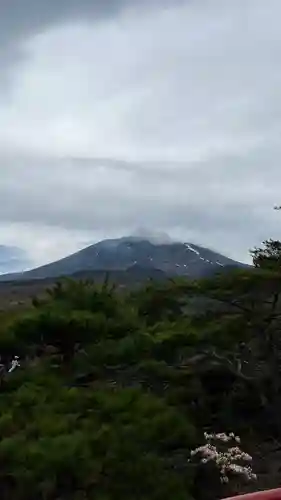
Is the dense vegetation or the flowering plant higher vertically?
the dense vegetation

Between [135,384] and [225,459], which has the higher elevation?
[135,384]

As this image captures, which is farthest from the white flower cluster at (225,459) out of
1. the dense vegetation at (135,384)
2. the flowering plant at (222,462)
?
the dense vegetation at (135,384)

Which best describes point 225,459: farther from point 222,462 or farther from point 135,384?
point 135,384

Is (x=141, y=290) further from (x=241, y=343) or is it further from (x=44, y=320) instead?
(x=44, y=320)

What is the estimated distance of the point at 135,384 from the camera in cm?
628

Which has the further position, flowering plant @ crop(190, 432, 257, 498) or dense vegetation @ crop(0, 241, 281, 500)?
flowering plant @ crop(190, 432, 257, 498)

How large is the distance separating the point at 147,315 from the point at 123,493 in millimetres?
2449

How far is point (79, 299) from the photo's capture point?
6.49m

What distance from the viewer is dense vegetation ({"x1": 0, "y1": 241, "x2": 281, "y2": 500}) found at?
4.99m

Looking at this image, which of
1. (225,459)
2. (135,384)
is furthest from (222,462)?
(135,384)

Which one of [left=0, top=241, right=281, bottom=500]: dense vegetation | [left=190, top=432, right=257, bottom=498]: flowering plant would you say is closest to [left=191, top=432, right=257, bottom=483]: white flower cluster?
[left=190, top=432, right=257, bottom=498]: flowering plant

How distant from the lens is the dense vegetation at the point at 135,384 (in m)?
4.99

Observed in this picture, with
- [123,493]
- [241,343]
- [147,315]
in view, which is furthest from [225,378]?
[123,493]

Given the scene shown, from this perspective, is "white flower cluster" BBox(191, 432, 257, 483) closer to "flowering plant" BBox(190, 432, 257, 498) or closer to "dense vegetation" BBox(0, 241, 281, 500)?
"flowering plant" BBox(190, 432, 257, 498)
